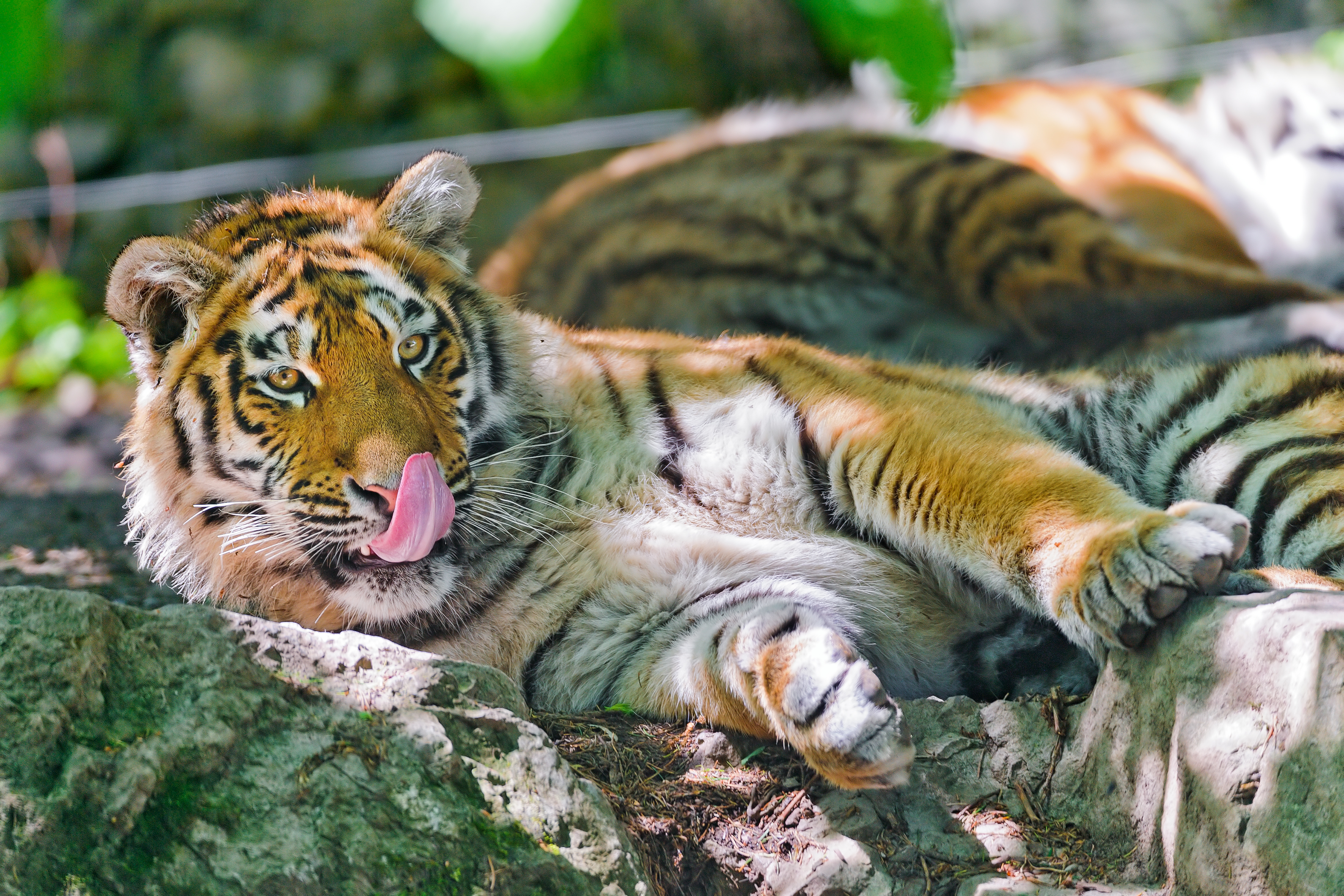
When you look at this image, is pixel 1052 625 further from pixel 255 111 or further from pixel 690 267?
pixel 255 111

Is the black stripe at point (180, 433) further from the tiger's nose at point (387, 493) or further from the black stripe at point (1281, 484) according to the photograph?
the black stripe at point (1281, 484)

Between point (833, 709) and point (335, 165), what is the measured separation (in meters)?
4.88

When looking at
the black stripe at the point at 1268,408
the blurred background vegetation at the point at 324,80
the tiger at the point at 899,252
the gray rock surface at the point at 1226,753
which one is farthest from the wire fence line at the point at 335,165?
the gray rock surface at the point at 1226,753

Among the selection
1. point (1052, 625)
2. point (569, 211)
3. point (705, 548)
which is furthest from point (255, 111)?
point (1052, 625)

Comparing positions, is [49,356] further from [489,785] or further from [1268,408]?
[1268,408]

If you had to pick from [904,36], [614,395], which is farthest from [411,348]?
[904,36]

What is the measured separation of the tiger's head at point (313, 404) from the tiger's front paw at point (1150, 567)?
1.12 m

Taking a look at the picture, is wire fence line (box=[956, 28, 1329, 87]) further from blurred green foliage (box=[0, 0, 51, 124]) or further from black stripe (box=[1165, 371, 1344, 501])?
blurred green foliage (box=[0, 0, 51, 124])

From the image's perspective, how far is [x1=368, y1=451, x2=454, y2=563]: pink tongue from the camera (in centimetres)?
208

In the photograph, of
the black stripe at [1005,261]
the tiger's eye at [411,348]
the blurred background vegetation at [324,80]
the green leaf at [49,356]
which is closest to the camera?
the tiger's eye at [411,348]

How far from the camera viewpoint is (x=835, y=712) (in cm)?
183

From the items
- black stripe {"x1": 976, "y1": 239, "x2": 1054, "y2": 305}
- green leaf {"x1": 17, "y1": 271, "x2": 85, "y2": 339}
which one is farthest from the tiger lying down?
green leaf {"x1": 17, "y1": 271, "x2": 85, "y2": 339}

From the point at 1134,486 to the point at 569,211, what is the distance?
10.7 feet

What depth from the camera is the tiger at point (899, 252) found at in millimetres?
3881
